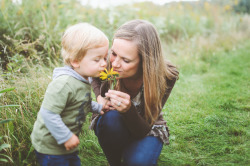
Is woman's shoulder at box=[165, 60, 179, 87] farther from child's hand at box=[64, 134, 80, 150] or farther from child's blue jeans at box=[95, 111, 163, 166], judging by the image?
child's hand at box=[64, 134, 80, 150]

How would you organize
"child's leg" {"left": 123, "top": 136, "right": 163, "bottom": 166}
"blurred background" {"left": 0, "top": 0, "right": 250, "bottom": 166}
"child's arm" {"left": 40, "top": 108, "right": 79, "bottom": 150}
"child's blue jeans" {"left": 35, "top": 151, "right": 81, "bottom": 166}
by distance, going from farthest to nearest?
"blurred background" {"left": 0, "top": 0, "right": 250, "bottom": 166}, "child's leg" {"left": 123, "top": 136, "right": 163, "bottom": 166}, "child's blue jeans" {"left": 35, "top": 151, "right": 81, "bottom": 166}, "child's arm" {"left": 40, "top": 108, "right": 79, "bottom": 150}

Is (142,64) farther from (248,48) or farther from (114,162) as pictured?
(248,48)

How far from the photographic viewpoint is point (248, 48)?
23.8 ft

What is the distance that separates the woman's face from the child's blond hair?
19 cm

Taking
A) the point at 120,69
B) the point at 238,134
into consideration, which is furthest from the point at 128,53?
the point at 238,134

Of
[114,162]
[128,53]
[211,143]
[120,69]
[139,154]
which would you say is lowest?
[211,143]

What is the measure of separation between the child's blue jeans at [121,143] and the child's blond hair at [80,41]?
651mm

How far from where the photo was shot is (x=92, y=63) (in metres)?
1.54

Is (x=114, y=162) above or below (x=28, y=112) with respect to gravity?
below

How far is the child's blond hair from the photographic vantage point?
59.1 inches

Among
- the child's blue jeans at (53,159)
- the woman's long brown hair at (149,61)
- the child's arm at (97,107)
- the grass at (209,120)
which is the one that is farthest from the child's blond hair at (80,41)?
the grass at (209,120)

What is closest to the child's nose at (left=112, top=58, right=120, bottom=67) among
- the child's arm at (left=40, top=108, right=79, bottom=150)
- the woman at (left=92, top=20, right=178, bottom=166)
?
the woman at (left=92, top=20, right=178, bottom=166)

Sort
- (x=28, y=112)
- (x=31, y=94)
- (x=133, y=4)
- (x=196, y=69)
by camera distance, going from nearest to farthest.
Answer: (x=28, y=112)
(x=31, y=94)
(x=196, y=69)
(x=133, y=4)

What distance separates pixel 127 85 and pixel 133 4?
5331 millimetres
